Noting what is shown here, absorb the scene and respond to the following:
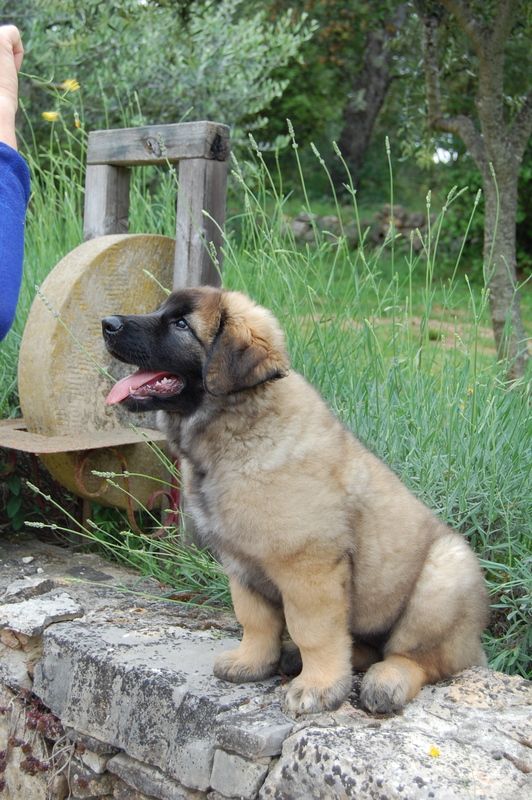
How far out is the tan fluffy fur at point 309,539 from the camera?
2.65m

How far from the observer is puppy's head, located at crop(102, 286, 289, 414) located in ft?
8.93

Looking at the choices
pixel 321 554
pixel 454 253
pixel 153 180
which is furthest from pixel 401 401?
pixel 454 253

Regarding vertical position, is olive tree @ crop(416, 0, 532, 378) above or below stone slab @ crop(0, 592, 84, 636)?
above

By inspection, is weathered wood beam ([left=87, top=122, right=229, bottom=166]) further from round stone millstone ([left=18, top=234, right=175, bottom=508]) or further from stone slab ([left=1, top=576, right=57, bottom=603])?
stone slab ([left=1, top=576, right=57, bottom=603])

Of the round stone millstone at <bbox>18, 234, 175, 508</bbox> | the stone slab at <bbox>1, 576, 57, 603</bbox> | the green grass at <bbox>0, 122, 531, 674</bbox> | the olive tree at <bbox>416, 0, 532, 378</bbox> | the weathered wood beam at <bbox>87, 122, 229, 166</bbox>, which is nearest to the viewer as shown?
the green grass at <bbox>0, 122, 531, 674</bbox>

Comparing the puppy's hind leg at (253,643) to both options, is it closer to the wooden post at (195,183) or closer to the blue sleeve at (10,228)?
the blue sleeve at (10,228)

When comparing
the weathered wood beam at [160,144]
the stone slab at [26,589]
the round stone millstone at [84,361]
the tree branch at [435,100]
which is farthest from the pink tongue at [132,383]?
the tree branch at [435,100]

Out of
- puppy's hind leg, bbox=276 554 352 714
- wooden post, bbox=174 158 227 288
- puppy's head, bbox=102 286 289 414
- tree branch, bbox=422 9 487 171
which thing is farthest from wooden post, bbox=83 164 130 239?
tree branch, bbox=422 9 487 171

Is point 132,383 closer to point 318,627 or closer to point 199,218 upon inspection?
point 318,627

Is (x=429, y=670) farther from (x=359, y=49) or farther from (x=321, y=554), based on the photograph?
(x=359, y=49)

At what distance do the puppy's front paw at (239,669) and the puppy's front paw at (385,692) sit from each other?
1.12 feet

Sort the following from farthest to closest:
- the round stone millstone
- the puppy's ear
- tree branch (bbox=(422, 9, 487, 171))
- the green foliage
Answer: the green foliage, tree branch (bbox=(422, 9, 487, 171)), the round stone millstone, the puppy's ear

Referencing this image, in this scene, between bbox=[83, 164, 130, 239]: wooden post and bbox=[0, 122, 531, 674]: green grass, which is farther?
bbox=[83, 164, 130, 239]: wooden post

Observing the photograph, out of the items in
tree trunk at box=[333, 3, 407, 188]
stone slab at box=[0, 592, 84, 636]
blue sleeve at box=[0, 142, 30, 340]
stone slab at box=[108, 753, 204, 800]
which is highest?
tree trunk at box=[333, 3, 407, 188]
